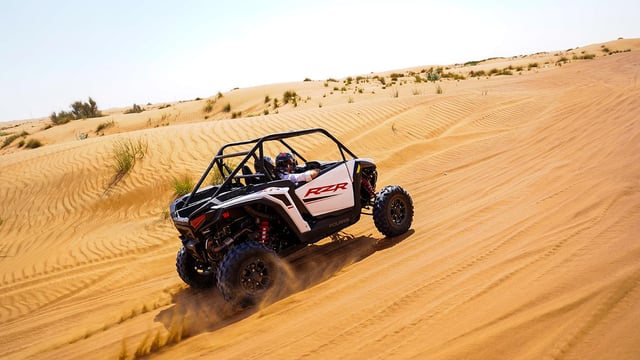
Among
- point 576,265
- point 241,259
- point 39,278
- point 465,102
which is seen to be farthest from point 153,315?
point 465,102

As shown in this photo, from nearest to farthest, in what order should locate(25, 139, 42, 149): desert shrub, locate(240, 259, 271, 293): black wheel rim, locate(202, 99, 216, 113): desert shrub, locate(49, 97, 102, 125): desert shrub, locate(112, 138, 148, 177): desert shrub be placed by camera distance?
locate(240, 259, 271, 293): black wheel rim, locate(112, 138, 148, 177): desert shrub, locate(25, 139, 42, 149): desert shrub, locate(202, 99, 216, 113): desert shrub, locate(49, 97, 102, 125): desert shrub

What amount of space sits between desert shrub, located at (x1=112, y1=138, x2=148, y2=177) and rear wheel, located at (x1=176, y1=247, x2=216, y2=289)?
249 inches

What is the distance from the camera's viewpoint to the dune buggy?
4.60 metres

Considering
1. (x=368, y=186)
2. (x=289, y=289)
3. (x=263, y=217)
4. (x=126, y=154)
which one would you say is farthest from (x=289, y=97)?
(x=289, y=289)

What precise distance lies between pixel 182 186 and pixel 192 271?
14.3 ft

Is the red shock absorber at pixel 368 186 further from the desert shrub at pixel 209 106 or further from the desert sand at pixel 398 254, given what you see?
the desert shrub at pixel 209 106

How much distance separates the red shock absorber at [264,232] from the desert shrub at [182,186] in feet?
16.1

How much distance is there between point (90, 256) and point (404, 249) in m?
5.53

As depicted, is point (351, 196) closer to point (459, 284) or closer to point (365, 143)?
point (459, 284)

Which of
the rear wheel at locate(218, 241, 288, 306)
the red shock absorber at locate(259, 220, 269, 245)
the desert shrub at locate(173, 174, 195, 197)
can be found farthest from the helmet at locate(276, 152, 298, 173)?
the desert shrub at locate(173, 174, 195, 197)

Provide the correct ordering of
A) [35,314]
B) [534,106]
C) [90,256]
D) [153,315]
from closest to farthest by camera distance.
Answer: [153,315]
[35,314]
[90,256]
[534,106]

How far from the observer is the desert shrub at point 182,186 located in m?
9.46

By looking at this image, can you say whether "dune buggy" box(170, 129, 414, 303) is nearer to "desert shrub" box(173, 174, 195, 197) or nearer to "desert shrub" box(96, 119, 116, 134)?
"desert shrub" box(173, 174, 195, 197)

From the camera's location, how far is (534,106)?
42.9ft
